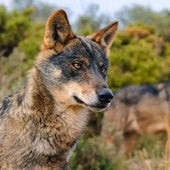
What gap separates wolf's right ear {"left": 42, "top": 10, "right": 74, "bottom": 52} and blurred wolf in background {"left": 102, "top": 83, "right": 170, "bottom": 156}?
8599 mm

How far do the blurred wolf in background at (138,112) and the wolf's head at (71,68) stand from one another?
8.60 metres

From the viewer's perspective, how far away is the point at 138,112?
15016 mm

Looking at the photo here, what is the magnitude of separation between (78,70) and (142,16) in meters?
39.8

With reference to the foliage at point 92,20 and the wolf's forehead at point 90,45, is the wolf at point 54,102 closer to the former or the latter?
the wolf's forehead at point 90,45

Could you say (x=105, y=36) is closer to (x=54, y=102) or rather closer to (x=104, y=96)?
(x=54, y=102)

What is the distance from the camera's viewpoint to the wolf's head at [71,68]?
5.46 m

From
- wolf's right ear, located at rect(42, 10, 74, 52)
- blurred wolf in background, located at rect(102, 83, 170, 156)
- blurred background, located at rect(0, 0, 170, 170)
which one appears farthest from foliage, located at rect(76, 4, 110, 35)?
wolf's right ear, located at rect(42, 10, 74, 52)

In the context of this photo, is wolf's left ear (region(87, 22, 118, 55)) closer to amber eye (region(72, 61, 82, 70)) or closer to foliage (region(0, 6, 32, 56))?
amber eye (region(72, 61, 82, 70))

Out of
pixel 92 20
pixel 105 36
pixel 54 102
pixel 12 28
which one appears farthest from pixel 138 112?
pixel 92 20

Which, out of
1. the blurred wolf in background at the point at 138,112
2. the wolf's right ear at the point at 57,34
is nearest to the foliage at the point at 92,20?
the blurred wolf in background at the point at 138,112

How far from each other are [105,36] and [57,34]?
2.41 feet

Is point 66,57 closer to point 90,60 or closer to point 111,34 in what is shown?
point 90,60

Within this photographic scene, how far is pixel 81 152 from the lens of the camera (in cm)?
1001

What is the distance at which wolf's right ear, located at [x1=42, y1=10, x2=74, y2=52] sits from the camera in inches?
227
